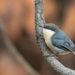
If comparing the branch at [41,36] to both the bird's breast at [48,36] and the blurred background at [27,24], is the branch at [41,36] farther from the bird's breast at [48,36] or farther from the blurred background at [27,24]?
the blurred background at [27,24]

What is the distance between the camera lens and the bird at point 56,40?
5.47ft

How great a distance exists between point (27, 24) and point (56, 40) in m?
Answer: 1.54

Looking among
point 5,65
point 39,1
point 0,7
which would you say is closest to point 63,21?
point 0,7

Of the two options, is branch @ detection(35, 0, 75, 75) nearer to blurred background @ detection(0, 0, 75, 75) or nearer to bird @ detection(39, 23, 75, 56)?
bird @ detection(39, 23, 75, 56)

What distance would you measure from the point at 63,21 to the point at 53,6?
42 cm

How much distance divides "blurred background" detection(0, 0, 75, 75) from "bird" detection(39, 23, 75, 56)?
4.78 feet

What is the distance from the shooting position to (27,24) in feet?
10.4

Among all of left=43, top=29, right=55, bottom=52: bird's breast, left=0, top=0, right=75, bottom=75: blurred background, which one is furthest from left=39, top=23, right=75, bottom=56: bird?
left=0, top=0, right=75, bottom=75: blurred background

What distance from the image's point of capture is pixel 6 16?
3.04m

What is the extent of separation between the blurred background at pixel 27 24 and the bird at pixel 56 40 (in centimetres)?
146

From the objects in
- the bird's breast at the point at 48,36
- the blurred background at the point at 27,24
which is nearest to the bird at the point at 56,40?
the bird's breast at the point at 48,36

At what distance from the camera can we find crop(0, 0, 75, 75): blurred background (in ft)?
9.98

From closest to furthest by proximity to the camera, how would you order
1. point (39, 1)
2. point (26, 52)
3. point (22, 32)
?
point (39, 1), point (22, 32), point (26, 52)

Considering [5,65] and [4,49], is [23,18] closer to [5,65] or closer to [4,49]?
[4,49]
